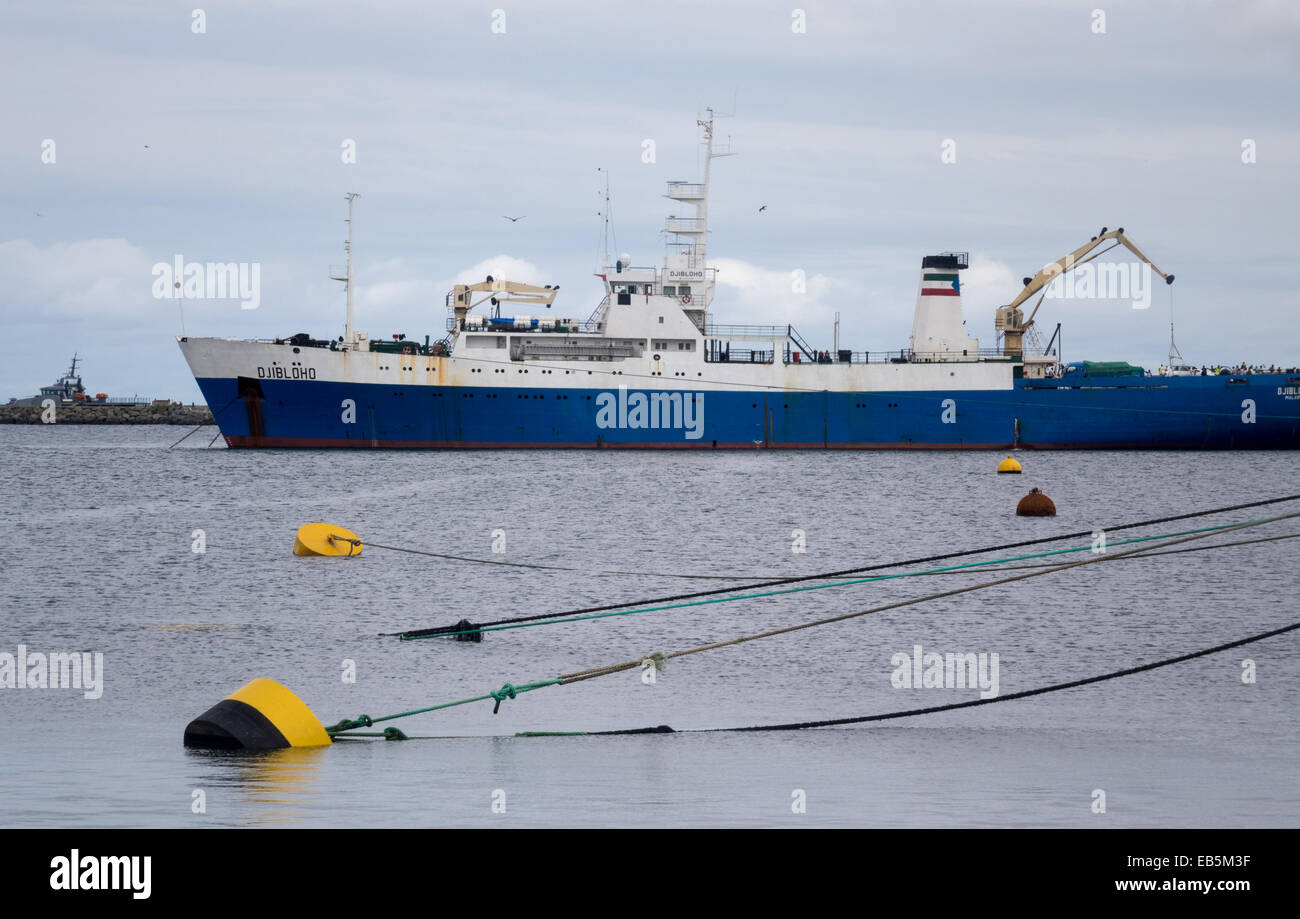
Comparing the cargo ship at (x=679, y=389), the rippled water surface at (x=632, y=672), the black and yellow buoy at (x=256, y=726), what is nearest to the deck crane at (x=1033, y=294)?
the cargo ship at (x=679, y=389)

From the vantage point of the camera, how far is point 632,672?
1614 cm

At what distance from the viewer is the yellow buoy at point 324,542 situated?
93.0 ft

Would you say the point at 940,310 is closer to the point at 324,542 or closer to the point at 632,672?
the point at 324,542

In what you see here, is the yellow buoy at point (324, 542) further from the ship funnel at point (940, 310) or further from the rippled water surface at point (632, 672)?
the ship funnel at point (940, 310)

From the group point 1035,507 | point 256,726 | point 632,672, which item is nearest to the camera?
point 256,726

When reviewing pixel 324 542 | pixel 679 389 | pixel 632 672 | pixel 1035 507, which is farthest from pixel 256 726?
pixel 679 389

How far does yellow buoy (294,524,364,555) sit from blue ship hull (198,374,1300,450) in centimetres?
3278

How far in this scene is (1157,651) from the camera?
17.7m

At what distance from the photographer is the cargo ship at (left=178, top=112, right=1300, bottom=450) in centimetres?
6112

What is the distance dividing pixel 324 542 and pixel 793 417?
39280 millimetres
